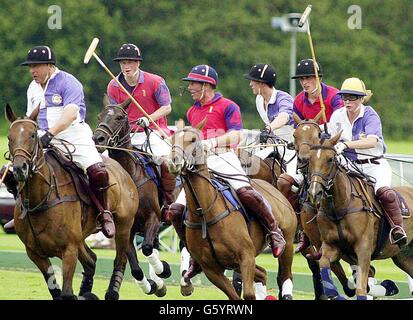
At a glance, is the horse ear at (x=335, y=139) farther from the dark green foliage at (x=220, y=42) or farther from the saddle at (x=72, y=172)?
the dark green foliage at (x=220, y=42)

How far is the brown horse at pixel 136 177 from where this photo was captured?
51.1 feet

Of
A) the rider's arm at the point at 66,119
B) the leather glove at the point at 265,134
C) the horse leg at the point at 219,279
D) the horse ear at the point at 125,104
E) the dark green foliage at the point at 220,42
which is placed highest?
the rider's arm at the point at 66,119

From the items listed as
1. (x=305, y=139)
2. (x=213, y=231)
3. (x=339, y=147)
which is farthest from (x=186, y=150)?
(x=339, y=147)

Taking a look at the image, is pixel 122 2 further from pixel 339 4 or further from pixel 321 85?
pixel 321 85

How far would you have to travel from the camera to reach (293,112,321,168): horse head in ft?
46.6

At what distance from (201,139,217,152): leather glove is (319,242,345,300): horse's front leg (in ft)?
6.13

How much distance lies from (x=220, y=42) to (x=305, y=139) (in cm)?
3610

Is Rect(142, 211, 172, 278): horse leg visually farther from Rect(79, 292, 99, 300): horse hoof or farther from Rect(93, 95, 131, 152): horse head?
Rect(79, 292, 99, 300): horse hoof

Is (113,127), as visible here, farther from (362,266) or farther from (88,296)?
(362,266)

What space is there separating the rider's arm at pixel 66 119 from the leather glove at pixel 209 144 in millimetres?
1612

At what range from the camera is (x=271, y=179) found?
16734 millimetres

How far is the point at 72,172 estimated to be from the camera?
14.3m

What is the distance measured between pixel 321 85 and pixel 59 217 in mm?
4075

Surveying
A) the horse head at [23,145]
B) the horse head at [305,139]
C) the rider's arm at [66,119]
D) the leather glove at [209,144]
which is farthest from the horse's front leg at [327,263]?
the horse head at [23,145]
